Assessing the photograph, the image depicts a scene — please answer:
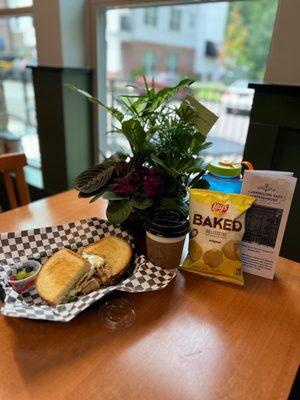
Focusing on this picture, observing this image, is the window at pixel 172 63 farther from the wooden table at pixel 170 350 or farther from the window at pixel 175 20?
the wooden table at pixel 170 350

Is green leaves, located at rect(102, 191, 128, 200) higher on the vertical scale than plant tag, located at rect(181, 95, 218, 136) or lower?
lower

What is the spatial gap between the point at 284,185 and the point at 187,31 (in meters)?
12.0

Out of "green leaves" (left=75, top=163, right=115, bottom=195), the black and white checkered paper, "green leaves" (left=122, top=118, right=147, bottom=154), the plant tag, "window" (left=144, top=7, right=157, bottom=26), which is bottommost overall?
the black and white checkered paper

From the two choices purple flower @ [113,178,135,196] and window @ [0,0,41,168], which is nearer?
purple flower @ [113,178,135,196]

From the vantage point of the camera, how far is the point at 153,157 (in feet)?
2.59

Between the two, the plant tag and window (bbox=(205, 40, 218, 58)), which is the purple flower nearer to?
the plant tag

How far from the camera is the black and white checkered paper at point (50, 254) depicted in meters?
0.61

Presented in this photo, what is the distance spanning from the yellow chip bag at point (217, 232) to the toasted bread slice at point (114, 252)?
19 centimetres

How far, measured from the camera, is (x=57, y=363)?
564mm

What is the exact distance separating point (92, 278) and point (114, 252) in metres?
0.12

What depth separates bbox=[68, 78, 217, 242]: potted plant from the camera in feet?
2.61

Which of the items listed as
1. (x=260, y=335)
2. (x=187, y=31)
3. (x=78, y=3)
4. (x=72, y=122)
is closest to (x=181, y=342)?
(x=260, y=335)

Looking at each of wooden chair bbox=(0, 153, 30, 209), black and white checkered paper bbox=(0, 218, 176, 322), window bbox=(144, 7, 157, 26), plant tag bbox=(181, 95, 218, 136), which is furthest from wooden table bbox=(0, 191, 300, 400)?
window bbox=(144, 7, 157, 26)

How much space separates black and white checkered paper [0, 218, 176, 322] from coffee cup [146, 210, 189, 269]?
27 millimetres
